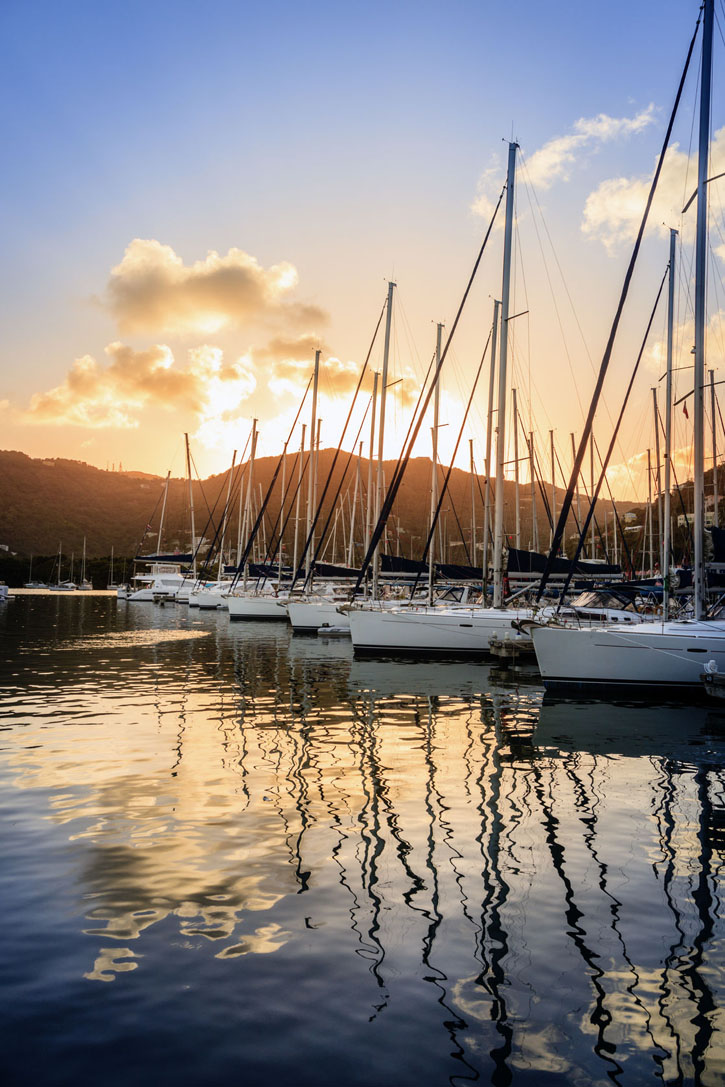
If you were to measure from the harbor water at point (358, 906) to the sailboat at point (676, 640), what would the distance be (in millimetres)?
4855

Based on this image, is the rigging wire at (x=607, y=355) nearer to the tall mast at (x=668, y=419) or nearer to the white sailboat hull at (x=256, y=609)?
the tall mast at (x=668, y=419)

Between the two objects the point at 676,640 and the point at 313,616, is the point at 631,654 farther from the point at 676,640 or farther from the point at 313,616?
the point at 313,616

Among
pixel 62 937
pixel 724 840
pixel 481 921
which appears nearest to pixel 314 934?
pixel 481 921

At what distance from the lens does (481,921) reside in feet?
20.9

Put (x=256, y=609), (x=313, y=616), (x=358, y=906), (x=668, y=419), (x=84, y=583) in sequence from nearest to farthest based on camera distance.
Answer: (x=358, y=906) < (x=668, y=419) < (x=313, y=616) < (x=256, y=609) < (x=84, y=583)

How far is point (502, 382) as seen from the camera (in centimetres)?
2705

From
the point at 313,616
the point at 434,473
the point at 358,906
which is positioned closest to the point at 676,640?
the point at 434,473

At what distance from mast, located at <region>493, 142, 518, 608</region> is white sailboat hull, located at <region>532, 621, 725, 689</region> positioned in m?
6.58

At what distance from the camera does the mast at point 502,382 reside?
26219 mm

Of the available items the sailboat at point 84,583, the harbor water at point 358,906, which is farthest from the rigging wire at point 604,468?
the sailboat at point 84,583

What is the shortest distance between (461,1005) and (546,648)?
52.4 ft

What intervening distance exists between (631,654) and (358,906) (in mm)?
14857

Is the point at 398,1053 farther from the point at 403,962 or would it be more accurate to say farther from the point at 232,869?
the point at 232,869

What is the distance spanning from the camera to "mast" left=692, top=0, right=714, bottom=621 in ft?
63.3
